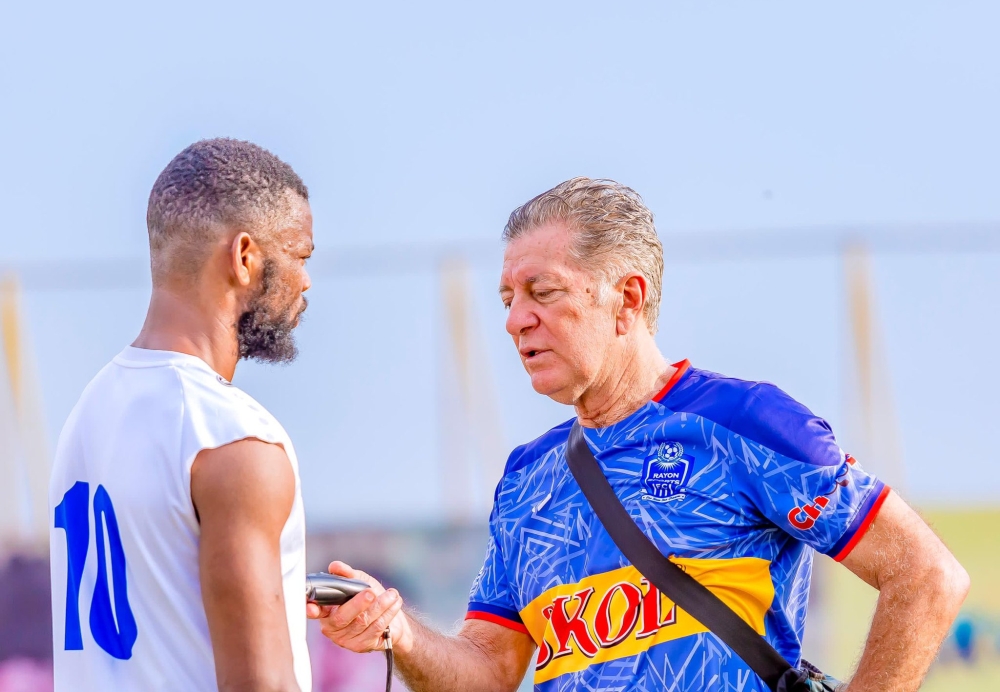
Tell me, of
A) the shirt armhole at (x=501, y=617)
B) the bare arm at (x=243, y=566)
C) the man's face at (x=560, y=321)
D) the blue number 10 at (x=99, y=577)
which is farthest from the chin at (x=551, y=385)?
the blue number 10 at (x=99, y=577)

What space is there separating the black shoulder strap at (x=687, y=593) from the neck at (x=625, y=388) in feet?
0.67

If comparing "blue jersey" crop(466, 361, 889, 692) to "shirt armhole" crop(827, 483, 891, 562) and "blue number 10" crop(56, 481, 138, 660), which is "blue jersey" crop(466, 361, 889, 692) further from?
"blue number 10" crop(56, 481, 138, 660)

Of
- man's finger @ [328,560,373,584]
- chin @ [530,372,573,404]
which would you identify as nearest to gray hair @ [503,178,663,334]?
chin @ [530,372,573,404]

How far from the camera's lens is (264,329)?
2.55 m

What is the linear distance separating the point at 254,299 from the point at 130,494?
518 millimetres

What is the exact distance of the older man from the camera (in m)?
2.74

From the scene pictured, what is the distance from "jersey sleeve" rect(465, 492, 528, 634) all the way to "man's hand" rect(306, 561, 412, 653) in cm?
33

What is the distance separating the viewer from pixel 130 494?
2.21 metres

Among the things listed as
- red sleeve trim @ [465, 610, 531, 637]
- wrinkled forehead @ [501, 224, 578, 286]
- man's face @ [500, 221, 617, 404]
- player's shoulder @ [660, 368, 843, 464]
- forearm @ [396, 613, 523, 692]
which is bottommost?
forearm @ [396, 613, 523, 692]

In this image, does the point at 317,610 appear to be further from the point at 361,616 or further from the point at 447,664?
the point at 447,664

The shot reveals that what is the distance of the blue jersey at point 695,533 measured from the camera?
2775mm

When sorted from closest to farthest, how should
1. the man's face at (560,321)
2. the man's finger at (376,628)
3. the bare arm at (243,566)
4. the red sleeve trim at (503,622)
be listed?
the bare arm at (243,566) < the man's finger at (376,628) < the man's face at (560,321) < the red sleeve trim at (503,622)

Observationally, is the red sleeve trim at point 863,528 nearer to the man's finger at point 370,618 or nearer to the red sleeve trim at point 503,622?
the red sleeve trim at point 503,622

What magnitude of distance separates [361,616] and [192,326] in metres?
0.98
